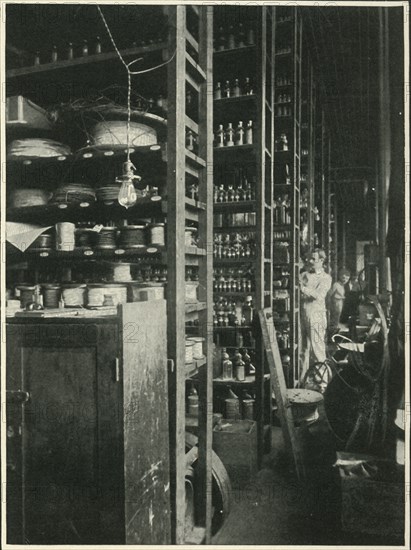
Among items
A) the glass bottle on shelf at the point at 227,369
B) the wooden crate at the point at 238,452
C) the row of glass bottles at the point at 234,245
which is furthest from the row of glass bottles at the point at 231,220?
the wooden crate at the point at 238,452

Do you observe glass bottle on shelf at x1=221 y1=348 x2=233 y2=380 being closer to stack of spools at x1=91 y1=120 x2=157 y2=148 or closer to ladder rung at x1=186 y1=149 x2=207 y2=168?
ladder rung at x1=186 y1=149 x2=207 y2=168

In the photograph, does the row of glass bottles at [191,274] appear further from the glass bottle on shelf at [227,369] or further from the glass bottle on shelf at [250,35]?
the glass bottle on shelf at [250,35]

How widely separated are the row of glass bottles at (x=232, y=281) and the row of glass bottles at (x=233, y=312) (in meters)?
0.13

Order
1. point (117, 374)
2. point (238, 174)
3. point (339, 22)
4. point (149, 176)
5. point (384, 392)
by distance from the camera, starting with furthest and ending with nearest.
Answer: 1. point (339, 22)
2. point (238, 174)
3. point (384, 392)
4. point (149, 176)
5. point (117, 374)

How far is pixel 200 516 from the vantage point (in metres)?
2.63

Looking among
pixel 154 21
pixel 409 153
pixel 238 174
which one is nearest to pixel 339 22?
pixel 238 174

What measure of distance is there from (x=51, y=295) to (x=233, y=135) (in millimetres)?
3133

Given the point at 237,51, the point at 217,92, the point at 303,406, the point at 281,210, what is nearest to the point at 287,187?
the point at 281,210

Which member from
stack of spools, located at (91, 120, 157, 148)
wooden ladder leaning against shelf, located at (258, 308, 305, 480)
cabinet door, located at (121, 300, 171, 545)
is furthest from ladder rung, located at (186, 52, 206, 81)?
wooden ladder leaning against shelf, located at (258, 308, 305, 480)

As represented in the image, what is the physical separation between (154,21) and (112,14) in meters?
0.26

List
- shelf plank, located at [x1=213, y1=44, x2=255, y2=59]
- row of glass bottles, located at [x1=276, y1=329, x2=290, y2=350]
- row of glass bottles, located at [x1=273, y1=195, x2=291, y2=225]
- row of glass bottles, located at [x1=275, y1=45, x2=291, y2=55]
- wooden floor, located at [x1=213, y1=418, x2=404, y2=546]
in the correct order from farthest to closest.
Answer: row of glass bottles, located at [x1=273, y1=195, x2=291, y2=225], row of glass bottles, located at [x1=275, y1=45, x2=291, y2=55], row of glass bottles, located at [x1=276, y1=329, x2=290, y2=350], shelf plank, located at [x1=213, y1=44, x2=255, y2=59], wooden floor, located at [x1=213, y1=418, x2=404, y2=546]

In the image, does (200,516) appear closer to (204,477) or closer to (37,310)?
(204,477)

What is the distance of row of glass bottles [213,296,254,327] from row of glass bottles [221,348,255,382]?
12.6 inches

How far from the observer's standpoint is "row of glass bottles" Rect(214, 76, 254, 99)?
482 cm
